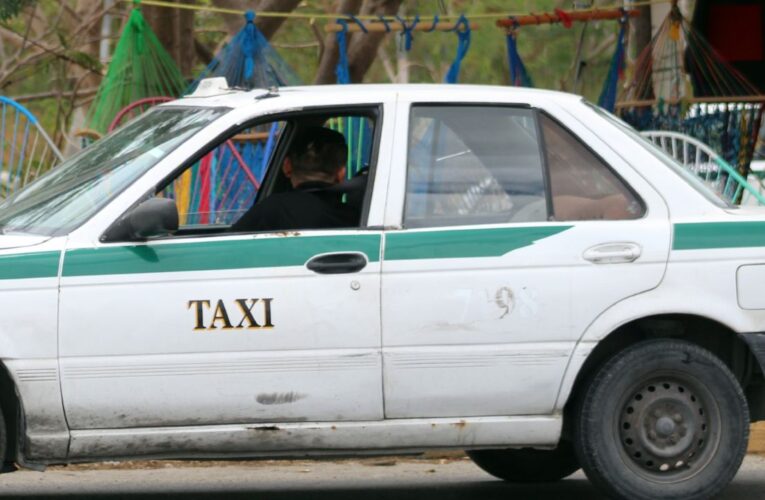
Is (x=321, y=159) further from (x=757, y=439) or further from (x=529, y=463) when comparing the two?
(x=757, y=439)

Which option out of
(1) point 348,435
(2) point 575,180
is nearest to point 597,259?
(2) point 575,180

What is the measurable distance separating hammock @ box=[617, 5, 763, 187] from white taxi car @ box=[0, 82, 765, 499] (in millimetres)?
4944

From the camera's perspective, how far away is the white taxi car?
5527mm

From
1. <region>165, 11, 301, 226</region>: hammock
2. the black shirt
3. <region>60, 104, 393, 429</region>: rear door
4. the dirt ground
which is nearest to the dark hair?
the black shirt

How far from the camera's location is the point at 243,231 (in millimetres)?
5918

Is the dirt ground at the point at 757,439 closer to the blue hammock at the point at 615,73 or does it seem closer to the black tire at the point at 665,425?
the black tire at the point at 665,425

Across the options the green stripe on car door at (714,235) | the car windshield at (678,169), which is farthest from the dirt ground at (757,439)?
the green stripe on car door at (714,235)

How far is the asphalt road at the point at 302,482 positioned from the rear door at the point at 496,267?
4.12ft

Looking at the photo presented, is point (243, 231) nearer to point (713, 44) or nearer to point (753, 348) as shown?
point (753, 348)

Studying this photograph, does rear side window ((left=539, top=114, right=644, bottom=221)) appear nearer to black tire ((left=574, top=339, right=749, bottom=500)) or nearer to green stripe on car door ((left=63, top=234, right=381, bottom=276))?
black tire ((left=574, top=339, right=749, bottom=500))

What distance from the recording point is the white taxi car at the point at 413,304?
5527mm

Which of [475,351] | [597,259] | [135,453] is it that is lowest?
[135,453]

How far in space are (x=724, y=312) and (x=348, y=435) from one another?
1512 millimetres

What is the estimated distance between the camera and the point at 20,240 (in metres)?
5.61
